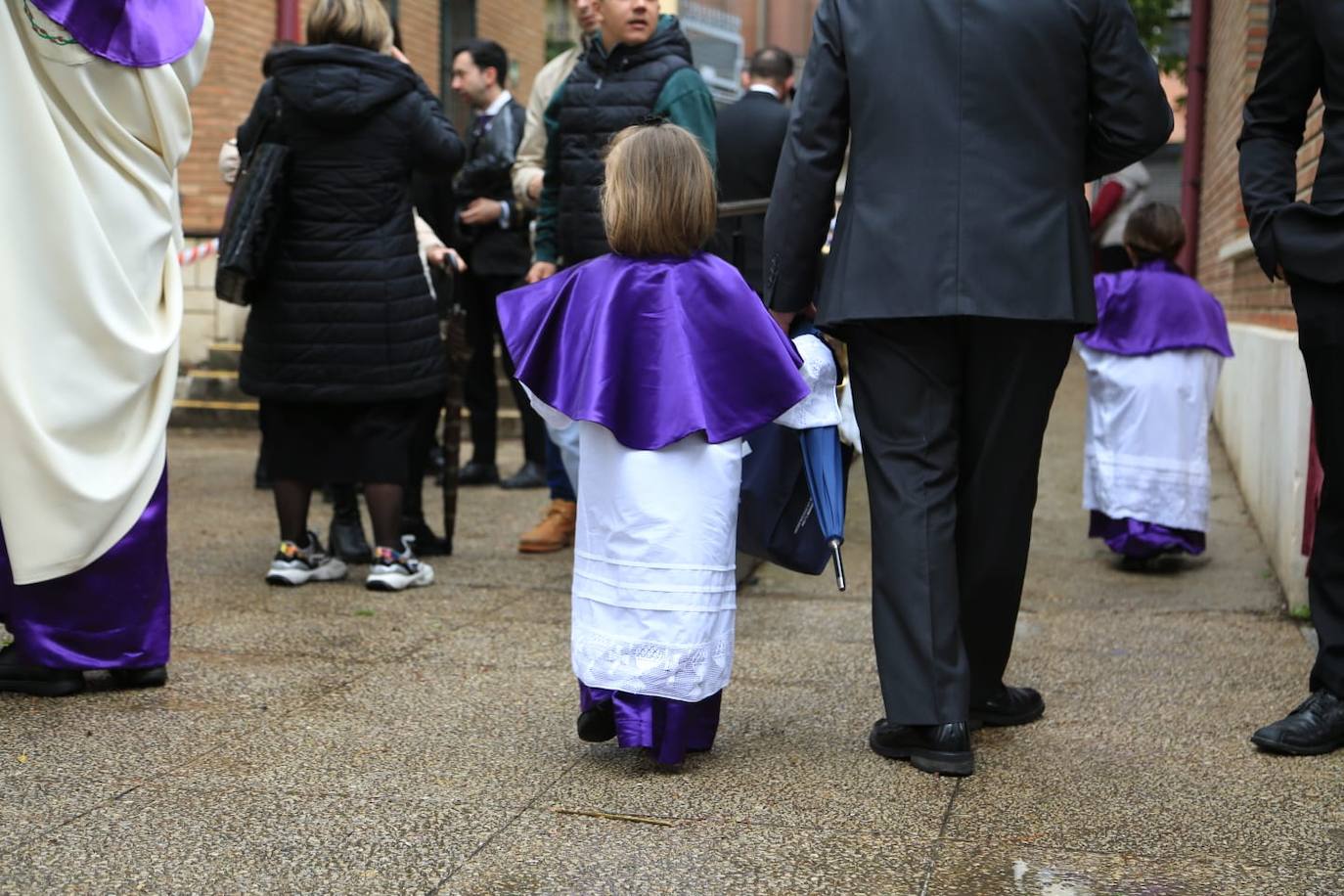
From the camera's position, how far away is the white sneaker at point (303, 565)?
19.8 feet

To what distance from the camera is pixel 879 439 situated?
13.0ft

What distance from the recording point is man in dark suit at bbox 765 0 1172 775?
3.81m

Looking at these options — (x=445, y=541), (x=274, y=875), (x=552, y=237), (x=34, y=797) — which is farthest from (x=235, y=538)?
(x=274, y=875)

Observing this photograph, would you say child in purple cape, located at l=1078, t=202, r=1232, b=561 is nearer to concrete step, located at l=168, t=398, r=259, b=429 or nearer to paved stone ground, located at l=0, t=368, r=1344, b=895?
paved stone ground, located at l=0, t=368, r=1344, b=895

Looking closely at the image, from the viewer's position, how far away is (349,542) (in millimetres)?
6473

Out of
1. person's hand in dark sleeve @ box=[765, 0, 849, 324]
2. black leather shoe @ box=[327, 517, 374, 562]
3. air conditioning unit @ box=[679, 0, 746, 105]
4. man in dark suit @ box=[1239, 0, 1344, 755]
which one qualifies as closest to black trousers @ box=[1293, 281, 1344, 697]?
man in dark suit @ box=[1239, 0, 1344, 755]

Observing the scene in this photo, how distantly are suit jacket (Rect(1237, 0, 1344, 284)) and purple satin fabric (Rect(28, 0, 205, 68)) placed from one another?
8.92 ft

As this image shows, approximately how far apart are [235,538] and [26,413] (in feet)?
9.89

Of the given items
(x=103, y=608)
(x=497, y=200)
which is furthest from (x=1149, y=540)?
(x=103, y=608)

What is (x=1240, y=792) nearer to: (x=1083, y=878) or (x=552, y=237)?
(x=1083, y=878)

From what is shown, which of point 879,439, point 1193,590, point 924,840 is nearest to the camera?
point 924,840

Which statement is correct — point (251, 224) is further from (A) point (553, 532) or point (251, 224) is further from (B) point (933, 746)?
(B) point (933, 746)

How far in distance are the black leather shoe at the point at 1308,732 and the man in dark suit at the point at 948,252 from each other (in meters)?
0.72

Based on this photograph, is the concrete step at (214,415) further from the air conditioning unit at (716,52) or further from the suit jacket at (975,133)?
the air conditioning unit at (716,52)
